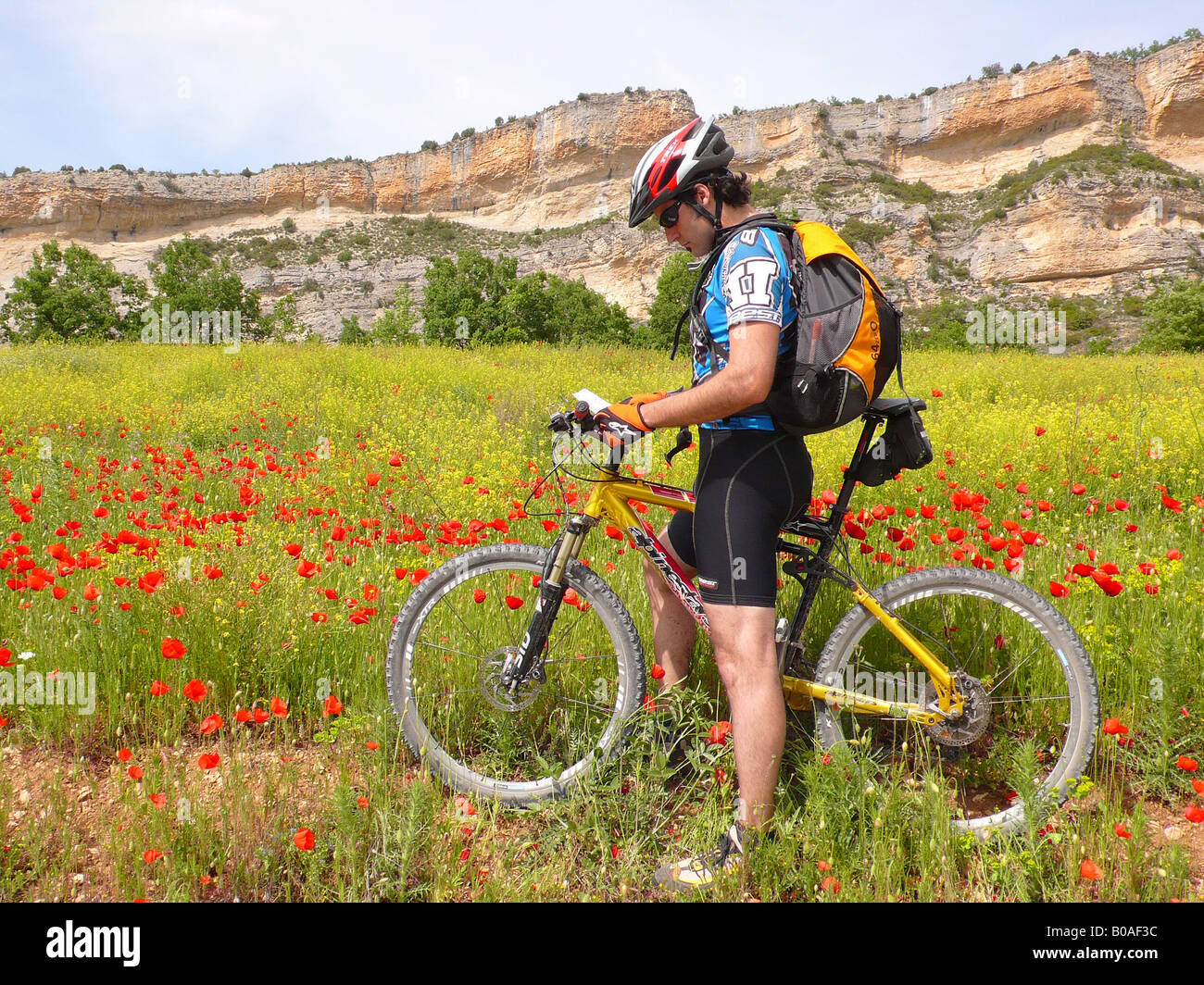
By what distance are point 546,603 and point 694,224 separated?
1.45 meters

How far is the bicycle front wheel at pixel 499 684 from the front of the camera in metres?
2.49

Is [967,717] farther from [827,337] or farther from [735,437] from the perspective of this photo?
[827,337]

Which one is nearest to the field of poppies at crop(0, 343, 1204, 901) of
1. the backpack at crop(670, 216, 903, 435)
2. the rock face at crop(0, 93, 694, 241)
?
the backpack at crop(670, 216, 903, 435)

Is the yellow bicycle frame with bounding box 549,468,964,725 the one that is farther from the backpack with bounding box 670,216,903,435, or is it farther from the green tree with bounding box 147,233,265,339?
the green tree with bounding box 147,233,265,339

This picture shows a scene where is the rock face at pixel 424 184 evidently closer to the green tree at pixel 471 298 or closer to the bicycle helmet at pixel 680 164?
the green tree at pixel 471 298

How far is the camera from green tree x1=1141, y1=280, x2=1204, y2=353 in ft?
79.7

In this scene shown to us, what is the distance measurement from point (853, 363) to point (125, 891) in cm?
261

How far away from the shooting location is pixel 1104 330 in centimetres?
3450

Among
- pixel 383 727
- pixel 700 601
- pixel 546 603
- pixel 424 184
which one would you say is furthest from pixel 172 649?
pixel 424 184

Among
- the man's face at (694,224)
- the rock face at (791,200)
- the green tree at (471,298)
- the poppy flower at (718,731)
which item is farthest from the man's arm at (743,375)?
the rock face at (791,200)

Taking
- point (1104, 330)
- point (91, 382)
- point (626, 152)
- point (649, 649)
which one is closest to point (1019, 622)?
point (649, 649)

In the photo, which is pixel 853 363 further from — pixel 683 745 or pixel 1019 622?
pixel 683 745
